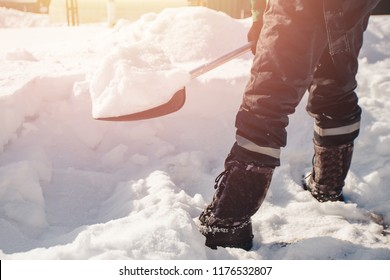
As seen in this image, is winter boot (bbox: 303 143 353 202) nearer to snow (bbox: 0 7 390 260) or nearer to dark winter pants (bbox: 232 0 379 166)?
snow (bbox: 0 7 390 260)

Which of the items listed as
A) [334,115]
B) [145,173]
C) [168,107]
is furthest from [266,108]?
[145,173]

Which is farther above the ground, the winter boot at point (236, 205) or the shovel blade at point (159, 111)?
the shovel blade at point (159, 111)

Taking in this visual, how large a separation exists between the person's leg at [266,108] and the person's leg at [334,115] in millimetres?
203

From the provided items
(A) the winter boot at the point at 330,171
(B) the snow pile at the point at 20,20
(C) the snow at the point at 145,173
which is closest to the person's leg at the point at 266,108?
(C) the snow at the point at 145,173

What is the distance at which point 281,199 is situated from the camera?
1.63m

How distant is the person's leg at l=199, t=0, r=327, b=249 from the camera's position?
45.5 inches

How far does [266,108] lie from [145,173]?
0.74 meters

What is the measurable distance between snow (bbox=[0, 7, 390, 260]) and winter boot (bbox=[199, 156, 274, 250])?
0.07 metres

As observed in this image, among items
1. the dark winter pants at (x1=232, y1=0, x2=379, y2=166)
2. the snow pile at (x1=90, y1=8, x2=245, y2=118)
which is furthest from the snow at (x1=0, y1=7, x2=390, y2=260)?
the dark winter pants at (x1=232, y1=0, x2=379, y2=166)

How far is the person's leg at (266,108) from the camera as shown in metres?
1.16

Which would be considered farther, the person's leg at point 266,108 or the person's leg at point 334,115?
the person's leg at point 334,115

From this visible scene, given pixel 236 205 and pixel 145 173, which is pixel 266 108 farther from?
pixel 145 173

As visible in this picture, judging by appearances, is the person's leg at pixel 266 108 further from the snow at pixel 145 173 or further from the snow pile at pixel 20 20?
the snow pile at pixel 20 20
